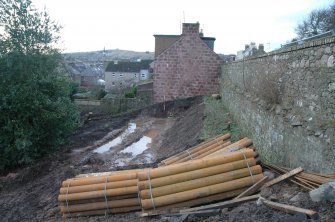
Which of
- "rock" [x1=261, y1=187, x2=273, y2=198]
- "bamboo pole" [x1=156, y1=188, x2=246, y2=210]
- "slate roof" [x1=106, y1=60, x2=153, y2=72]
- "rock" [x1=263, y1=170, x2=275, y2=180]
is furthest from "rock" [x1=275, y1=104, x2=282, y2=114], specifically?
"slate roof" [x1=106, y1=60, x2=153, y2=72]

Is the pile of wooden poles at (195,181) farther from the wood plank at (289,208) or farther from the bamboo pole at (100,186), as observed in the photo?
the wood plank at (289,208)

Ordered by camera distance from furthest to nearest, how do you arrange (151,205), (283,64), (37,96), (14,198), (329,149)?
(37,96), (14,198), (283,64), (151,205), (329,149)

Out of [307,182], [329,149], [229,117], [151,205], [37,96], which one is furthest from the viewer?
[37,96]

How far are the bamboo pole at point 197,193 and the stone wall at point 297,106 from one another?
3.19ft

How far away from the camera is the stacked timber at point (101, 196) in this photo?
22.8 feet

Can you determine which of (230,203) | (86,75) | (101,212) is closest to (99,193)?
(101,212)

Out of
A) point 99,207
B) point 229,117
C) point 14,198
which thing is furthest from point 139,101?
point 99,207

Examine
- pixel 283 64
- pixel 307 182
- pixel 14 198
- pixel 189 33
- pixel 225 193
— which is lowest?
pixel 14 198

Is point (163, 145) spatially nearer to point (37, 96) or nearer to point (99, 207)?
point (37, 96)

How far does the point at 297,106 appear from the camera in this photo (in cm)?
613

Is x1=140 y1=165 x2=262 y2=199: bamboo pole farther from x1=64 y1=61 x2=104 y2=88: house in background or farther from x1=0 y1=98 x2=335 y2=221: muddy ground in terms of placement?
x1=64 y1=61 x2=104 y2=88: house in background

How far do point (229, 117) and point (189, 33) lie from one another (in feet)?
33.4

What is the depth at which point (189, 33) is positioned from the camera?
73.5 feet

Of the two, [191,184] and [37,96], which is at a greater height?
[37,96]
